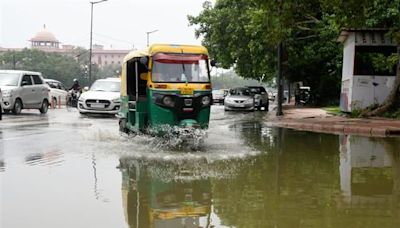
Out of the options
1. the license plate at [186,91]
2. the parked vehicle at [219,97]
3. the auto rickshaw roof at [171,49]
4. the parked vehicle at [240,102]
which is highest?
the auto rickshaw roof at [171,49]

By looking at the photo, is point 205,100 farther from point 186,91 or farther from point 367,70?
point 367,70

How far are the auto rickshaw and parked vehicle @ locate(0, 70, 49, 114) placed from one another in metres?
9.65

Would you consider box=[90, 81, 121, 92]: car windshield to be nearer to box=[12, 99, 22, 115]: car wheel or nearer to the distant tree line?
box=[12, 99, 22, 115]: car wheel

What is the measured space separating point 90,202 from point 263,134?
10148mm

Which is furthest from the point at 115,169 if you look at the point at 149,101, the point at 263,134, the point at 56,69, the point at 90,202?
the point at 56,69

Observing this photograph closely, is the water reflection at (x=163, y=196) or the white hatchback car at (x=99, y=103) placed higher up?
the white hatchback car at (x=99, y=103)

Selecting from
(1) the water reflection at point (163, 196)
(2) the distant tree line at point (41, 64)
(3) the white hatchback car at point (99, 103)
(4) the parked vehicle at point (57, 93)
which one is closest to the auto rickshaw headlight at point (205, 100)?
(1) the water reflection at point (163, 196)

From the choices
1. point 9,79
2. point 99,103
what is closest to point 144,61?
point 99,103

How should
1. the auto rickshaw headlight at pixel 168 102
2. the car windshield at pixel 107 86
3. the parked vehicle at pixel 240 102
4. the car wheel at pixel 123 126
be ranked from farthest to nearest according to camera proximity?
the parked vehicle at pixel 240 102 → the car windshield at pixel 107 86 → the car wheel at pixel 123 126 → the auto rickshaw headlight at pixel 168 102

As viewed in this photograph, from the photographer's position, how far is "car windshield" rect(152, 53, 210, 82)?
11852mm

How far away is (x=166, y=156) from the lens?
10250 mm

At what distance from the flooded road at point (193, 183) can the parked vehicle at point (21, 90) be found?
7877 mm

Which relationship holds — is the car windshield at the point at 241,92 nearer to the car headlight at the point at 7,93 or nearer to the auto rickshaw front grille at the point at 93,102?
the auto rickshaw front grille at the point at 93,102

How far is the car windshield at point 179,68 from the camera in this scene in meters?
11.9
